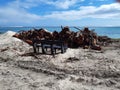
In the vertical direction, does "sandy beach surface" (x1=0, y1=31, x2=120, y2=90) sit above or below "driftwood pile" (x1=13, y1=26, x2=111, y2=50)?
below

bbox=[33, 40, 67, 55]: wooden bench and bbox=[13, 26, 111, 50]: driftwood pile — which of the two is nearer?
bbox=[33, 40, 67, 55]: wooden bench

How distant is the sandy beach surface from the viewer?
26.1 feet

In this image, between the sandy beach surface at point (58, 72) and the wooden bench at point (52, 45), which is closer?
the sandy beach surface at point (58, 72)

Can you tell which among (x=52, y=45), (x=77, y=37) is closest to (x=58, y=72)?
(x=52, y=45)

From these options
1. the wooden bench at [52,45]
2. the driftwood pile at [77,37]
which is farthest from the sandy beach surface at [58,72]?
the driftwood pile at [77,37]

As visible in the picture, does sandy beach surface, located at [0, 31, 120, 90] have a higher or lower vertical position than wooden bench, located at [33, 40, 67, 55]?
lower

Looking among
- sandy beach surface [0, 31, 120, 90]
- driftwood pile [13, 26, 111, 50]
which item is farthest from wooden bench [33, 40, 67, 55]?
driftwood pile [13, 26, 111, 50]

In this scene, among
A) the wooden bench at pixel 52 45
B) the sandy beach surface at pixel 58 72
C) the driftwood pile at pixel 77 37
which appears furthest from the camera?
the driftwood pile at pixel 77 37

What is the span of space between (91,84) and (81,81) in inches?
18.6


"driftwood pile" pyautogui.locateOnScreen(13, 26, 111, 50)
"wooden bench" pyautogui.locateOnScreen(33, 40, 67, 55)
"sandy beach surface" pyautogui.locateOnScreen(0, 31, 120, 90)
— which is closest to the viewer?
"sandy beach surface" pyautogui.locateOnScreen(0, 31, 120, 90)

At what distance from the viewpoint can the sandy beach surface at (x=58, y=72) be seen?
7.95m

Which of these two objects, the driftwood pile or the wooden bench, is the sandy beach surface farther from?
the driftwood pile

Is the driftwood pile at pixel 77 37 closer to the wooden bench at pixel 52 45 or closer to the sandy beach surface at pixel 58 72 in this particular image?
the wooden bench at pixel 52 45

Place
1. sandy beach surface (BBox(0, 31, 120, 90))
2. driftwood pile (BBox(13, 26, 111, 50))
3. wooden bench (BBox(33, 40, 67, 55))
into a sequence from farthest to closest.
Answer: driftwood pile (BBox(13, 26, 111, 50)) < wooden bench (BBox(33, 40, 67, 55)) < sandy beach surface (BBox(0, 31, 120, 90))
